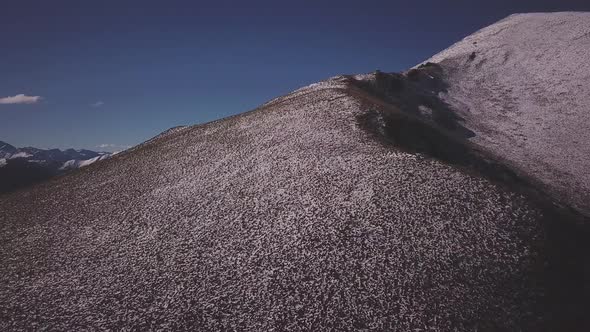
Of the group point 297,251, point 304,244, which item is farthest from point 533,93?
point 297,251

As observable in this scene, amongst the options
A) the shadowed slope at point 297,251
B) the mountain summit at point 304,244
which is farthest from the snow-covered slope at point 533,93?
the shadowed slope at point 297,251

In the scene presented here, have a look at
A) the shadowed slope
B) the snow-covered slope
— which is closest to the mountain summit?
the shadowed slope

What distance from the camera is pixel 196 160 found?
44.5 meters

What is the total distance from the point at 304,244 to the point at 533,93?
85241 mm

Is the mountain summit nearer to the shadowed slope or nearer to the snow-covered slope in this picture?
the shadowed slope

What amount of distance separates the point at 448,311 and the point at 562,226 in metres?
14.1

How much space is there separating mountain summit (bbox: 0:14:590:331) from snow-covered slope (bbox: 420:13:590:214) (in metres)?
13.9

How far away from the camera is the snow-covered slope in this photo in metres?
55.2

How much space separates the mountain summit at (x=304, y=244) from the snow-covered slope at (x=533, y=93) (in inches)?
547

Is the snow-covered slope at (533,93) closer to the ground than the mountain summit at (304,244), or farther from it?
farther from it

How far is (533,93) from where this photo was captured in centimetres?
8444

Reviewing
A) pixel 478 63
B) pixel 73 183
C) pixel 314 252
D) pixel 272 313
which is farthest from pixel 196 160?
pixel 478 63

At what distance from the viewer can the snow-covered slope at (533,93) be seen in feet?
181

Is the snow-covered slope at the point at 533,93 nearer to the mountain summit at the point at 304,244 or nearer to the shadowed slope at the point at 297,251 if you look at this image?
the mountain summit at the point at 304,244
